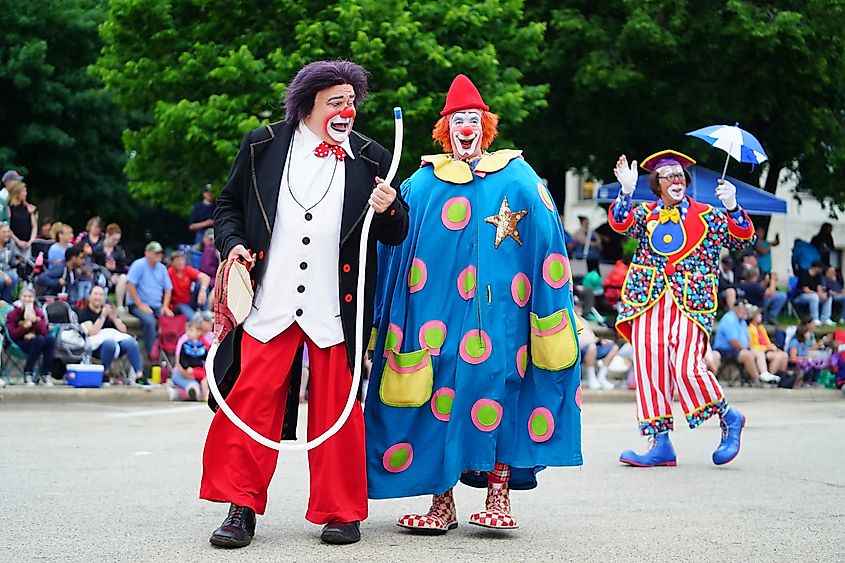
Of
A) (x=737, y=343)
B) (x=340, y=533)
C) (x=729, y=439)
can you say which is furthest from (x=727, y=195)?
(x=737, y=343)

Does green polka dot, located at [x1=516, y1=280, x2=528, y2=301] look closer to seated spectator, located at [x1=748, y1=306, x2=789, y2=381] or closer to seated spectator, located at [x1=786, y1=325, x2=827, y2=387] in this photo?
seated spectator, located at [x1=748, y1=306, x2=789, y2=381]

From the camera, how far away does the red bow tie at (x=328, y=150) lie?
6395mm

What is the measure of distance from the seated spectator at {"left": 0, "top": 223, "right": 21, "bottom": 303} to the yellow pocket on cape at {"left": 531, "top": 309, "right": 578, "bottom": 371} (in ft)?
38.4

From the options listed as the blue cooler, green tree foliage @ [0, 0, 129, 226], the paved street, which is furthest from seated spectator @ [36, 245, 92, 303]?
green tree foliage @ [0, 0, 129, 226]

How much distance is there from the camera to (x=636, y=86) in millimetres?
27047

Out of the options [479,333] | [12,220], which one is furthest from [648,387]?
[12,220]

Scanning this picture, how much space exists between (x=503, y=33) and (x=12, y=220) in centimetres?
946

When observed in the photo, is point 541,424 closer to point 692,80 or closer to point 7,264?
point 7,264

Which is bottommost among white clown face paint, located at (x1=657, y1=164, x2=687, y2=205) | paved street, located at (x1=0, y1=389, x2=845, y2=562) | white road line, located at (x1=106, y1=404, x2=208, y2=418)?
white road line, located at (x1=106, y1=404, x2=208, y2=418)

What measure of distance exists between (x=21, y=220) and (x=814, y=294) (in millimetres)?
14358

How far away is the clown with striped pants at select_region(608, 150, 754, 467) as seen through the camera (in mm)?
9828

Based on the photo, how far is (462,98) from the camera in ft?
22.2

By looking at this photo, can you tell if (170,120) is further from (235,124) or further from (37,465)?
(37,465)

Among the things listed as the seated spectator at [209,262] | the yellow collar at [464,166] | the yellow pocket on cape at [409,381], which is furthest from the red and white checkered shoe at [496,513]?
the seated spectator at [209,262]
